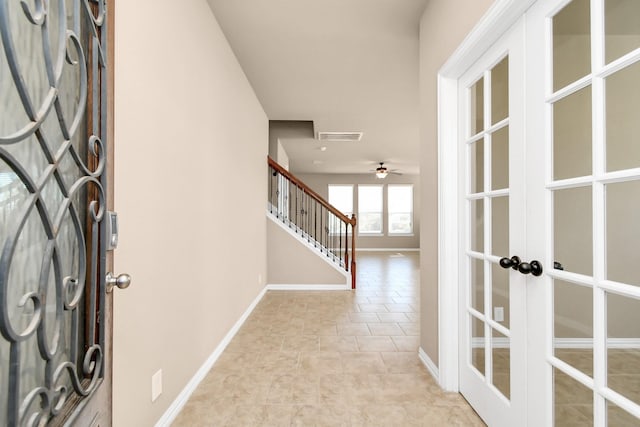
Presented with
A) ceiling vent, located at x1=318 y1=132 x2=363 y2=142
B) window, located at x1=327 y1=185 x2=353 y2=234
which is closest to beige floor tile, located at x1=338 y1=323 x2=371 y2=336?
ceiling vent, located at x1=318 y1=132 x2=363 y2=142

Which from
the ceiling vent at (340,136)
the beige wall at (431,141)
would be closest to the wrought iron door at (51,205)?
the beige wall at (431,141)

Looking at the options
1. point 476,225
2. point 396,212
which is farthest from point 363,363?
point 396,212

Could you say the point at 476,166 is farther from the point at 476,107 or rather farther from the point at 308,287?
the point at 308,287

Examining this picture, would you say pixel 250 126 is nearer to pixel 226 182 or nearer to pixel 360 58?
pixel 226 182

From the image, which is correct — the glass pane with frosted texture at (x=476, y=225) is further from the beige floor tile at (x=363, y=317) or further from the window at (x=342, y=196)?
the window at (x=342, y=196)

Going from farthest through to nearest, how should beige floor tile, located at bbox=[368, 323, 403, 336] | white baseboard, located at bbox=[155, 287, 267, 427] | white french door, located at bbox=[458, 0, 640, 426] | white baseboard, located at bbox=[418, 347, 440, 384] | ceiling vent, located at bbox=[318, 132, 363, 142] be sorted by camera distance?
ceiling vent, located at bbox=[318, 132, 363, 142] → beige floor tile, located at bbox=[368, 323, 403, 336] → white baseboard, located at bbox=[418, 347, 440, 384] → white baseboard, located at bbox=[155, 287, 267, 427] → white french door, located at bbox=[458, 0, 640, 426]

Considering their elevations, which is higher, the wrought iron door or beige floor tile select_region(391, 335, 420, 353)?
the wrought iron door

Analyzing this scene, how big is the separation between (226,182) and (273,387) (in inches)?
68.1

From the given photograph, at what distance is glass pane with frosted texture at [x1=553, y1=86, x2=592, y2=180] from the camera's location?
45.8 inches

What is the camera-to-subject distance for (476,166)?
194cm

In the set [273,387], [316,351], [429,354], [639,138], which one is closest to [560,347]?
[639,138]

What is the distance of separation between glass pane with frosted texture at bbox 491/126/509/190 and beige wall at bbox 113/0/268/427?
1750 millimetres

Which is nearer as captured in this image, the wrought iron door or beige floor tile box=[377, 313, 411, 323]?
the wrought iron door

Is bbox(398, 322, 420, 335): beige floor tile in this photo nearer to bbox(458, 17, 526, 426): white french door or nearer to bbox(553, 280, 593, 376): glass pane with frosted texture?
bbox(458, 17, 526, 426): white french door
